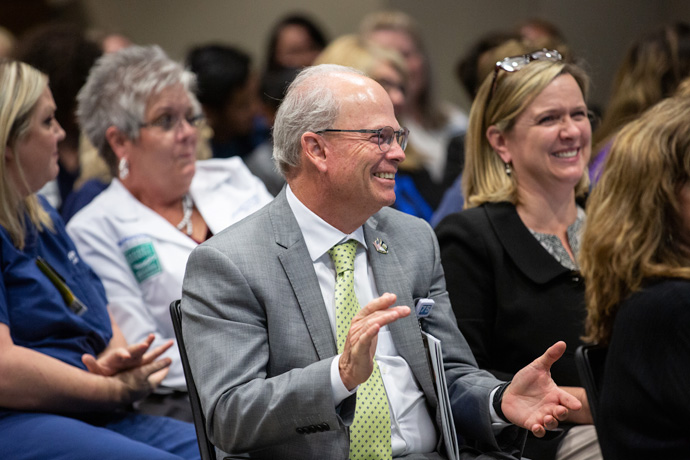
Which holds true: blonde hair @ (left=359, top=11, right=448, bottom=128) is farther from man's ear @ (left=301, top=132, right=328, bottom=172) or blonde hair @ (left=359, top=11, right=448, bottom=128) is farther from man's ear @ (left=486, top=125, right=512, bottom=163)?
man's ear @ (left=301, top=132, right=328, bottom=172)

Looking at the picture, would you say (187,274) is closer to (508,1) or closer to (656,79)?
(656,79)

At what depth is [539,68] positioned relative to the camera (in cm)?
281

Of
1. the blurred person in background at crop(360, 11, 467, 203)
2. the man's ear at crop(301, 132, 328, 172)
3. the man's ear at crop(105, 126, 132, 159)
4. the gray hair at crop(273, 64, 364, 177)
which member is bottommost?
the blurred person in background at crop(360, 11, 467, 203)

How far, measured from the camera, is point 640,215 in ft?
6.89

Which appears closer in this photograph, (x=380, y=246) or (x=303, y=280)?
(x=303, y=280)

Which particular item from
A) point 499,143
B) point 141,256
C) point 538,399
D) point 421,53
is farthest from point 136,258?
point 421,53

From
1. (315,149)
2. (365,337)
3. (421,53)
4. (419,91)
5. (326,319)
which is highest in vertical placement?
(315,149)

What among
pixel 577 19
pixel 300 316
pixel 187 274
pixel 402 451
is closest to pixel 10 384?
pixel 187 274

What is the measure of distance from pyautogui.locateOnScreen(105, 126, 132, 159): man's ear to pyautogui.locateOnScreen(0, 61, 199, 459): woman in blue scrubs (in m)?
0.41

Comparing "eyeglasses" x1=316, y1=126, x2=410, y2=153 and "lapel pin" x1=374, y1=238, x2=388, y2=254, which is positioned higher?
"eyeglasses" x1=316, y1=126, x2=410, y2=153

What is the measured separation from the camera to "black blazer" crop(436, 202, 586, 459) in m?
2.57

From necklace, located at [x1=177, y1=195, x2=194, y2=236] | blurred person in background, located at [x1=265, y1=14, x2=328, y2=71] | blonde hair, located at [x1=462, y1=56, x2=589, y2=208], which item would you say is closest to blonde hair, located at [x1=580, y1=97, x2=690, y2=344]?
blonde hair, located at [x1=462, y1=56, x2=589, y2=208]

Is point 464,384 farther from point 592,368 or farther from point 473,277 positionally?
point 473,277

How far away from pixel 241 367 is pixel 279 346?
12 centimetres
